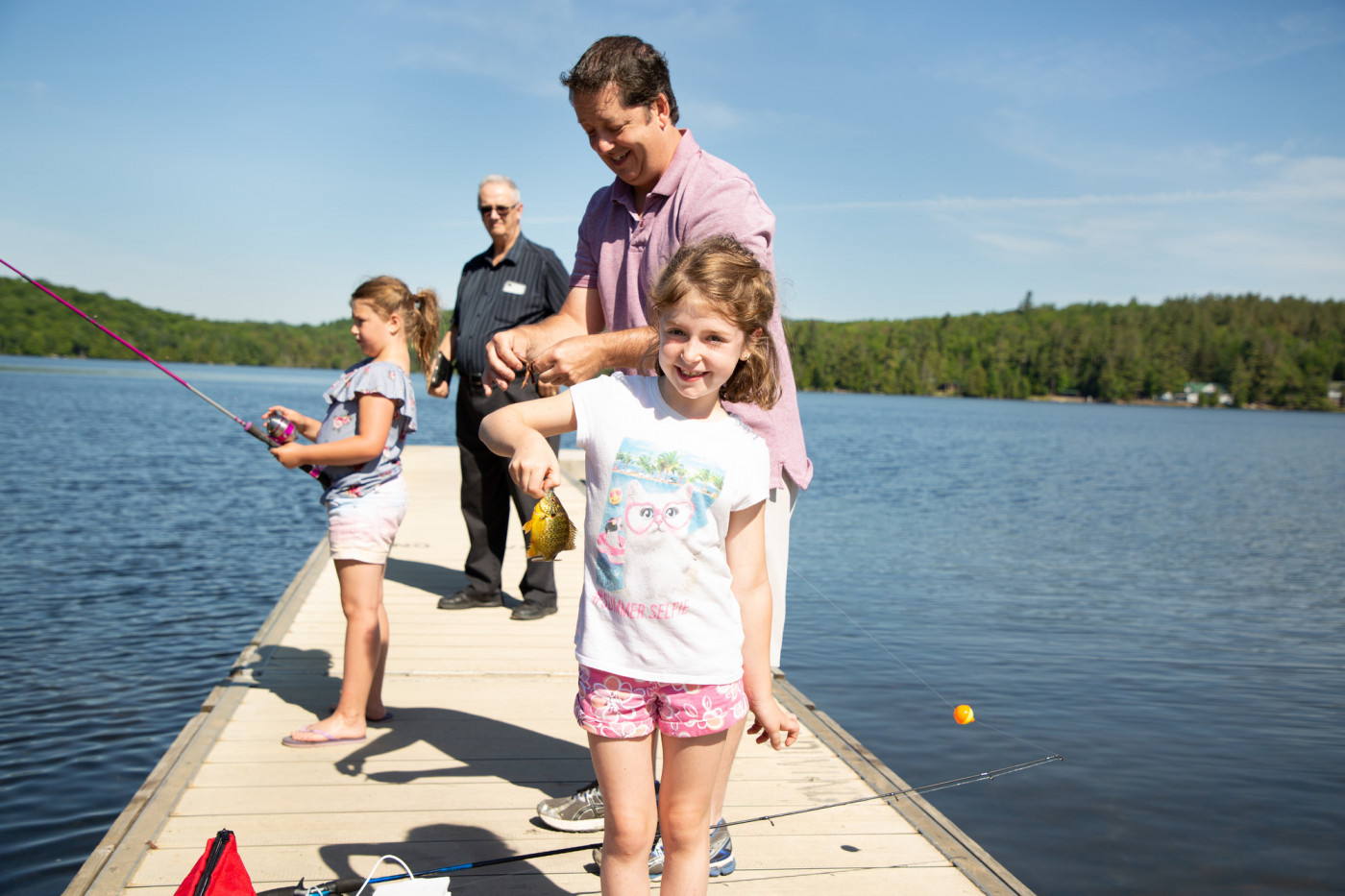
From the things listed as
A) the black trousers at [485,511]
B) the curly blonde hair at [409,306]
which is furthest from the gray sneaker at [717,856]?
the black trousers at [485,511]

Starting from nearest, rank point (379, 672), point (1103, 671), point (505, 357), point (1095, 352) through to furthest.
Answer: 1. point (505, 357)
2. point (379, 672)
3. point (1103, 671)
4. point (1095, 352)

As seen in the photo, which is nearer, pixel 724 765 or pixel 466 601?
pixel 724 765

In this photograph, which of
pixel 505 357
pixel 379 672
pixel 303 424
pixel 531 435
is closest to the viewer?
pixel 531 435

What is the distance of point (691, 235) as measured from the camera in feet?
7.91

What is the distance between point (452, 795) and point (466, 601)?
9.17ft

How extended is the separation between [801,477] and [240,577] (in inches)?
346

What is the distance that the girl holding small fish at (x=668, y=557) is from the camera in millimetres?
1877

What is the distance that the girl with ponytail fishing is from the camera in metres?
3.49

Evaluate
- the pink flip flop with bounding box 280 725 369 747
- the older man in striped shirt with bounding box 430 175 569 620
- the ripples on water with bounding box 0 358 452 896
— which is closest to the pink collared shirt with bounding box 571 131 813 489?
the pink flip flop with bounding box 280 725 369 747

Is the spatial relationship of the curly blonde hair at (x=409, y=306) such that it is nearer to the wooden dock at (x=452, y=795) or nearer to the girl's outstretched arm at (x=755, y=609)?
the wooden dock at (x=452, y=795)

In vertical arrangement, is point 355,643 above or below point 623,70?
below

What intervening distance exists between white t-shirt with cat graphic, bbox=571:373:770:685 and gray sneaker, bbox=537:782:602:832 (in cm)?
117

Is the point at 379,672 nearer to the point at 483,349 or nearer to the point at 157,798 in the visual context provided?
the point at 157,798

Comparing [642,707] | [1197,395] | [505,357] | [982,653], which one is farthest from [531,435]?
[1197,395]
